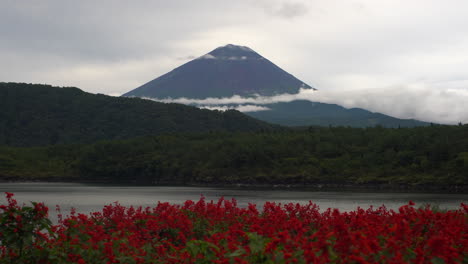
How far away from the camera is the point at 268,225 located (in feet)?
32.4

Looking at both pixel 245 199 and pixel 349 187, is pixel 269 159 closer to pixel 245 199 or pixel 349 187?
pixel 349 187

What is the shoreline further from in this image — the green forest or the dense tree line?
the dense tree line

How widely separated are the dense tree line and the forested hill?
135ft

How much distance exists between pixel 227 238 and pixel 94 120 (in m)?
187

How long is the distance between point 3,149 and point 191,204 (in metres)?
130

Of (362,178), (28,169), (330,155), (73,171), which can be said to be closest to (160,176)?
(73,171)

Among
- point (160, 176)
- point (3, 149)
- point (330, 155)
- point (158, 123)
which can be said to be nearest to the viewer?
point (330, 155)

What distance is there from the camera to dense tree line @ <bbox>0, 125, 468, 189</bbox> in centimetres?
9188

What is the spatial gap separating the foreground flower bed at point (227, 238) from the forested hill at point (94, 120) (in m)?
169

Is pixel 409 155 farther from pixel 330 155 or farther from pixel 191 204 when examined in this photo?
pixel 191 204

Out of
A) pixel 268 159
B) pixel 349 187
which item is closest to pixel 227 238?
pixel 349 187

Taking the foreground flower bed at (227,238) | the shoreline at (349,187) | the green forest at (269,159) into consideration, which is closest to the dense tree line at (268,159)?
the green forest at (269,159)

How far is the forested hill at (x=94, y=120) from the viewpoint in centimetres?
18038

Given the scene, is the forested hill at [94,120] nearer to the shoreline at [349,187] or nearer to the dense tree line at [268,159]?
the dense tree line at [268,159]
